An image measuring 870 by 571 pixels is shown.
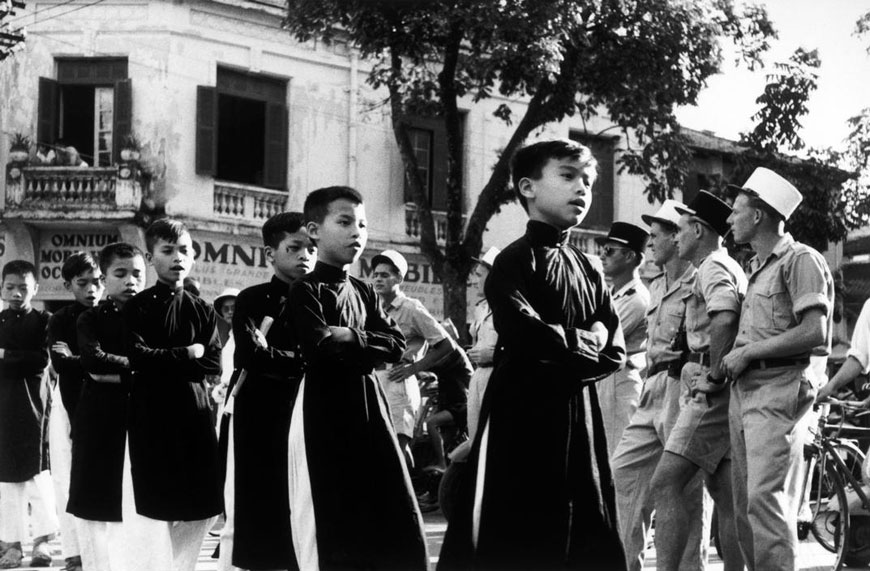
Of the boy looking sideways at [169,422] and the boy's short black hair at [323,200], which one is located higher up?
the boy's short black hair at [323,200]

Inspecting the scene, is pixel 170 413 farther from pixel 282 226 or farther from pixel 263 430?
pixel 282 226

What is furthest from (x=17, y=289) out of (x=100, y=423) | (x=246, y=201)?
(x=246, y=201)

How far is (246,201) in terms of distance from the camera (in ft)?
79.9

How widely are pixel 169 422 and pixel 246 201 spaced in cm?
1768

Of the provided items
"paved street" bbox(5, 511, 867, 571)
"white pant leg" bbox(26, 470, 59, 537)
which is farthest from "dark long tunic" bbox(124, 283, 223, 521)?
"white pant leg" bbox(26, 470, 59, 537)

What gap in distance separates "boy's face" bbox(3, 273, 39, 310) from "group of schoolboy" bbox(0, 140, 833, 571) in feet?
4.10

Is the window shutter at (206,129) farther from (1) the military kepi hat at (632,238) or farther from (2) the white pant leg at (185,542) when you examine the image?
(2) the white pant leg at (185,542)

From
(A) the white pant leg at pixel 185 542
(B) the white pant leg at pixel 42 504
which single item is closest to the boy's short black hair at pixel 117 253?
(A) the white pant leg at pixel 185 542

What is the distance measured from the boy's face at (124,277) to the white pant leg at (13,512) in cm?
279

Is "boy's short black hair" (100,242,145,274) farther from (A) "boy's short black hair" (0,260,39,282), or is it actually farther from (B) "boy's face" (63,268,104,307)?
(A) "boy's short black hair" (0,260,39,282)

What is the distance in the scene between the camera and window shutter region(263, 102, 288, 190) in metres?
24.6

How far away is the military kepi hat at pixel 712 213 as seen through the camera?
7.69m

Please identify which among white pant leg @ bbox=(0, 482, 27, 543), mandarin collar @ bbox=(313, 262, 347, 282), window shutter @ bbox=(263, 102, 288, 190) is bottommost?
white pant leg @ bbox=(0, 482, 27, 543)

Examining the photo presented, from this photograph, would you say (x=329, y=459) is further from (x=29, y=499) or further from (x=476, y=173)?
(x=476, y=173)
